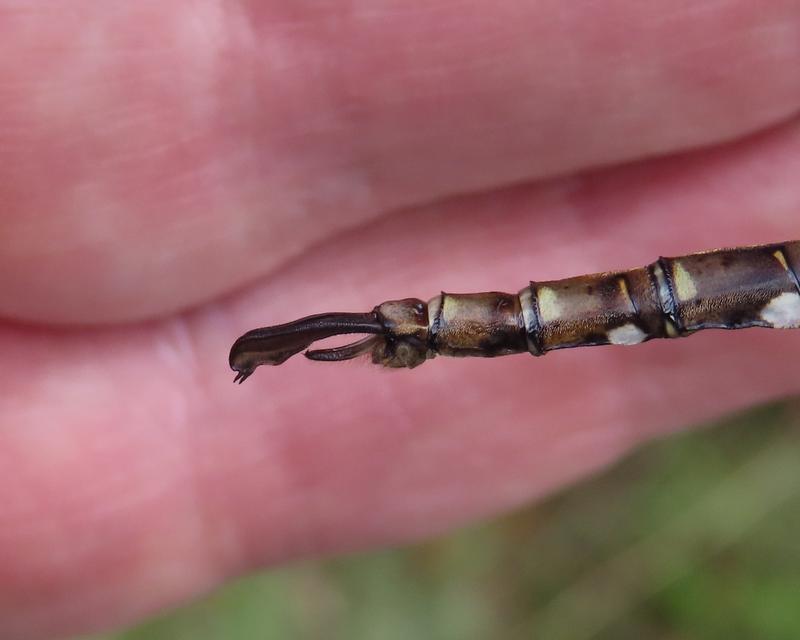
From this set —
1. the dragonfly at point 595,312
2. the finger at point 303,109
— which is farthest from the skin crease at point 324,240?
the dragonfly at point 595,312

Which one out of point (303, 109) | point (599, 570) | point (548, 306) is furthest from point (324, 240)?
point (599, 570)

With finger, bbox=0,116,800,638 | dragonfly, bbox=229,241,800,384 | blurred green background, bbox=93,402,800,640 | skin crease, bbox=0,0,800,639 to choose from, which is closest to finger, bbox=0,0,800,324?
skin crease, bbox=0,0,800,639

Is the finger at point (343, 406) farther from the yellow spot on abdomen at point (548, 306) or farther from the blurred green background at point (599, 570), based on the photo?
the yellow spot on abdomen at point (548, 306)

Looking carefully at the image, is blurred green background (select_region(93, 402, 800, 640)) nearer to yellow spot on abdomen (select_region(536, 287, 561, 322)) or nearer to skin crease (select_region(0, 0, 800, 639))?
skin crease (select_region(0, 0, 800, 639))

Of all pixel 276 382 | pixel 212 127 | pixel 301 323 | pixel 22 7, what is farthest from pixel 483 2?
pixel 276 382

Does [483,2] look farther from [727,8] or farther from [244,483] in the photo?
[244,483]
